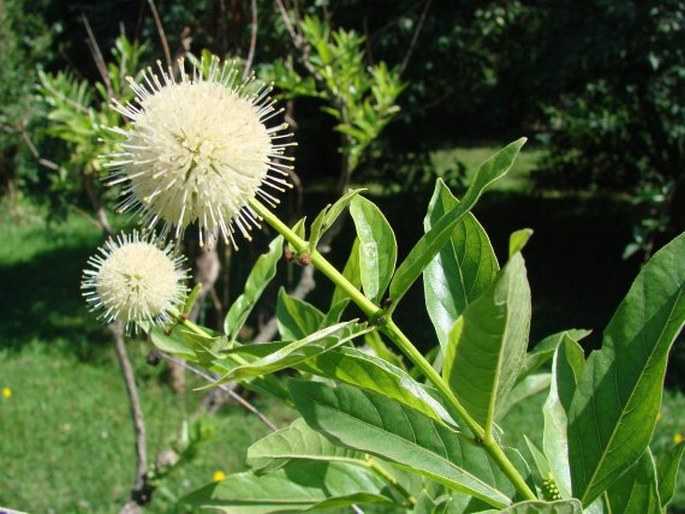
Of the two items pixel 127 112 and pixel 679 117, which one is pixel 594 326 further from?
pixel 127 112

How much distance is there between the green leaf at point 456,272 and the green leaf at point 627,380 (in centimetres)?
16

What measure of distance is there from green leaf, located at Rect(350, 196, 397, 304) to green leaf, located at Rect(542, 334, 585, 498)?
23cm

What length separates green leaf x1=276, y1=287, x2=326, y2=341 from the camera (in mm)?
1212

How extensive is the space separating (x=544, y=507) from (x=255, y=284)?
1.78 ft

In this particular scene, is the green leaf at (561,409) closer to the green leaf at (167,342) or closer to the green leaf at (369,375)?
the green leaf at (369,375)

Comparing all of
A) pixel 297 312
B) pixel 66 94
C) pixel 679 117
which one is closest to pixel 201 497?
pixel 297 312

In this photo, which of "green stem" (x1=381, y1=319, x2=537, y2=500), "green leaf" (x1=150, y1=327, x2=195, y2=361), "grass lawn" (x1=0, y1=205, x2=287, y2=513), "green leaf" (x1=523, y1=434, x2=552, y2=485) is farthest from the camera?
"grass lawn" (x1=0, y1=205, x2=287, y2=513)

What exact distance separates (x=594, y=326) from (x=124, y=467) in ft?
10.3

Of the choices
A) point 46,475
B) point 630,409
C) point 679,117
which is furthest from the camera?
point 679,117

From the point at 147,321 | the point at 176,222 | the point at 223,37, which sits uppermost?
the point at 223,37

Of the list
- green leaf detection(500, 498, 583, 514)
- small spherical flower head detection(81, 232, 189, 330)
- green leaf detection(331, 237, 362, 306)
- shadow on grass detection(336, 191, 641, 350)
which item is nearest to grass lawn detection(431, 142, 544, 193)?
shadow on grass detection(336, 191, 641, 350)

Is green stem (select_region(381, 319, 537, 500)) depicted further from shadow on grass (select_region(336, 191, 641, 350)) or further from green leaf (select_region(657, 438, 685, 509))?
shadow on grass (select_region(336, 191, 641, 350))

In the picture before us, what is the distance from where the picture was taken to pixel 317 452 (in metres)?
0.98

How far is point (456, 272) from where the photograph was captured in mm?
932
